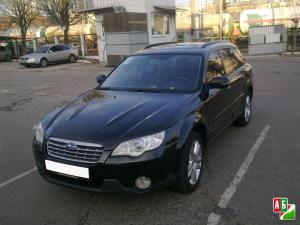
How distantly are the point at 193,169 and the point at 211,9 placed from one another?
57660mm

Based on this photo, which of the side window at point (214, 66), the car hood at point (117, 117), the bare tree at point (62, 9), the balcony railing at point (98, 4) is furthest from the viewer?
the bare tree at point (62, 9)

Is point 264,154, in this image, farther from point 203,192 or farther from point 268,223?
point 268,223

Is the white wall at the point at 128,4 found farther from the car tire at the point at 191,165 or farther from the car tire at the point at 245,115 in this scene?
the car tire at the point at 191,165

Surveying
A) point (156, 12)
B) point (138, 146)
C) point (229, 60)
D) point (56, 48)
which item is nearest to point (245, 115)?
point (229, 60)

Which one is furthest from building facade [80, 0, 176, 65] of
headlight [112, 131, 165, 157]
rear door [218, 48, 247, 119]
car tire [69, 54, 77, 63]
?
headlight [112, 131, 165, 157]

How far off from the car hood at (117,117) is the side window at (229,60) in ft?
5.33

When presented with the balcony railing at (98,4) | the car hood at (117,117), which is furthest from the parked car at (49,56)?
the car hood at (117,117)

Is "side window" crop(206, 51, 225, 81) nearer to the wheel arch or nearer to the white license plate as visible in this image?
the wheel arch

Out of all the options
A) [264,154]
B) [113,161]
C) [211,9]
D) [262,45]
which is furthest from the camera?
[211,9]

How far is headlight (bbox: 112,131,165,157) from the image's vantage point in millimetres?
3545

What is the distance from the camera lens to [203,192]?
4.20m

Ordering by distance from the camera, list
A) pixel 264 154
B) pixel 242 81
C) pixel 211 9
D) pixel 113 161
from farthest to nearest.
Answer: pixel 211 9, pixel 242 81, pixel 264 154, pixel 113 161

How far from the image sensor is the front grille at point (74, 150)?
3576mm

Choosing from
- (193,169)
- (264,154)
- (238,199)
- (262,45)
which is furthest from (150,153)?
(262,45)
